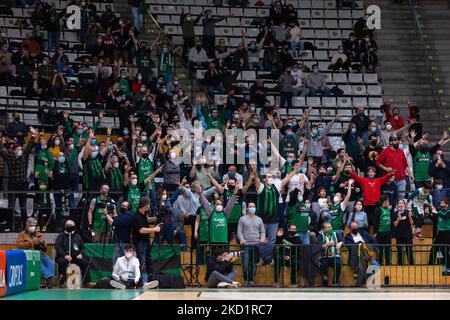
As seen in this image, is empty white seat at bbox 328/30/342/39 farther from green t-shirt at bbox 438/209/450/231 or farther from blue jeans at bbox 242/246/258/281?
blue jeans at bbox 242/246/258/281

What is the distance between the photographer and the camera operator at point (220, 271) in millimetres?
24125

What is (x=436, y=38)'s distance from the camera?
40.9 meters

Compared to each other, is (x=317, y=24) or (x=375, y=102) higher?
(x=317, y=24)

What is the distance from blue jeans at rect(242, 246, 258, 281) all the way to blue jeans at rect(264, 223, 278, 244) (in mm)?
1100

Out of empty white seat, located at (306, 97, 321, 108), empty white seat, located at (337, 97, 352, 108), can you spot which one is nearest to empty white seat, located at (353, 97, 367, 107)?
empty white seat, located at (337, 97, 352, 108)

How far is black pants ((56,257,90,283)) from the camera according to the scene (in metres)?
24.7

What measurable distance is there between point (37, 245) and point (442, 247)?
951 cm

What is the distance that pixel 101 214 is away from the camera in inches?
1045

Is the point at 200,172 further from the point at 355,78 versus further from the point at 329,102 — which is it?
the point at 355,78

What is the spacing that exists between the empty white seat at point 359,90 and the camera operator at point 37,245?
15.8 m

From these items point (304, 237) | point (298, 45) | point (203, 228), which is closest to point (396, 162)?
point (304, 237)

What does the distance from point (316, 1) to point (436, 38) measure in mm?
4853
